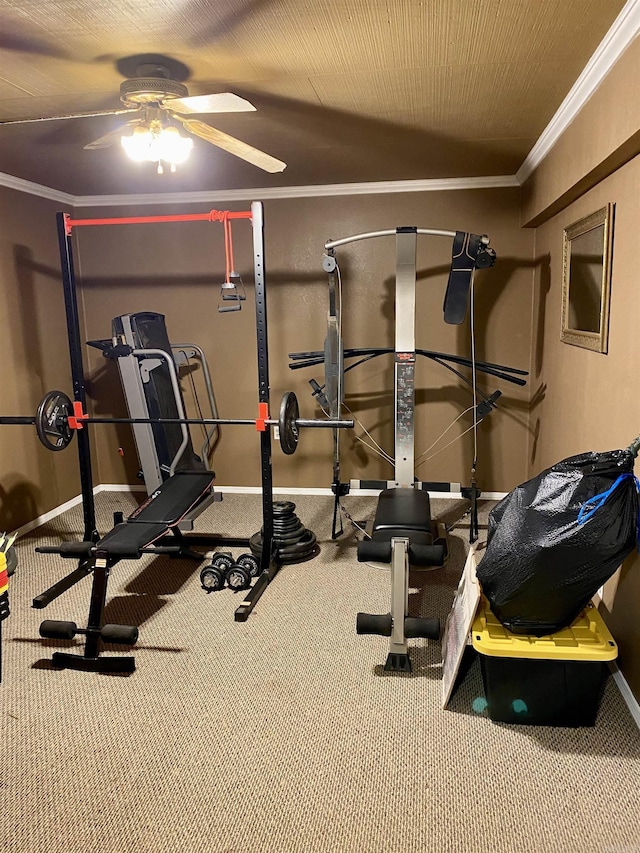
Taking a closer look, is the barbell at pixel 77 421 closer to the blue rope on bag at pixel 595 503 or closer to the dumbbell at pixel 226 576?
the dumbbell at pixel 226 576

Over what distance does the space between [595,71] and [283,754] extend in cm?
259

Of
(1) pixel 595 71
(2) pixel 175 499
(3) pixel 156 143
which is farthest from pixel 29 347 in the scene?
(1) pixel 595 71

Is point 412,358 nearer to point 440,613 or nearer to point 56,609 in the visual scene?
point 440,613

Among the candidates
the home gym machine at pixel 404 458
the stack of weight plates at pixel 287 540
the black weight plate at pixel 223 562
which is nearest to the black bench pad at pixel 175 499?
the black weight plate at pixel 223 562

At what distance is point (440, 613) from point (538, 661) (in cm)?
91

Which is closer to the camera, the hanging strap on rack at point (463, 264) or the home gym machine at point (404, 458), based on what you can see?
the home gym machine at point (404, 458)

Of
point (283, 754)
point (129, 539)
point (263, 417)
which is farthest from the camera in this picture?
point (263, 417)

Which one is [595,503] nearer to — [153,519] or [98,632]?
[98,632]

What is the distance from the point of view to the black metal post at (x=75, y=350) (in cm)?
314

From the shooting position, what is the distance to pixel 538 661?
199cm

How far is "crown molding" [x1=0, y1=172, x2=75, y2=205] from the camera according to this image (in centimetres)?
381

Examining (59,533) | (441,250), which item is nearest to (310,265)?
(441,250)

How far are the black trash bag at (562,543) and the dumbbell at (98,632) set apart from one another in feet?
4.65

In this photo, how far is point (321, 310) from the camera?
4539mm
